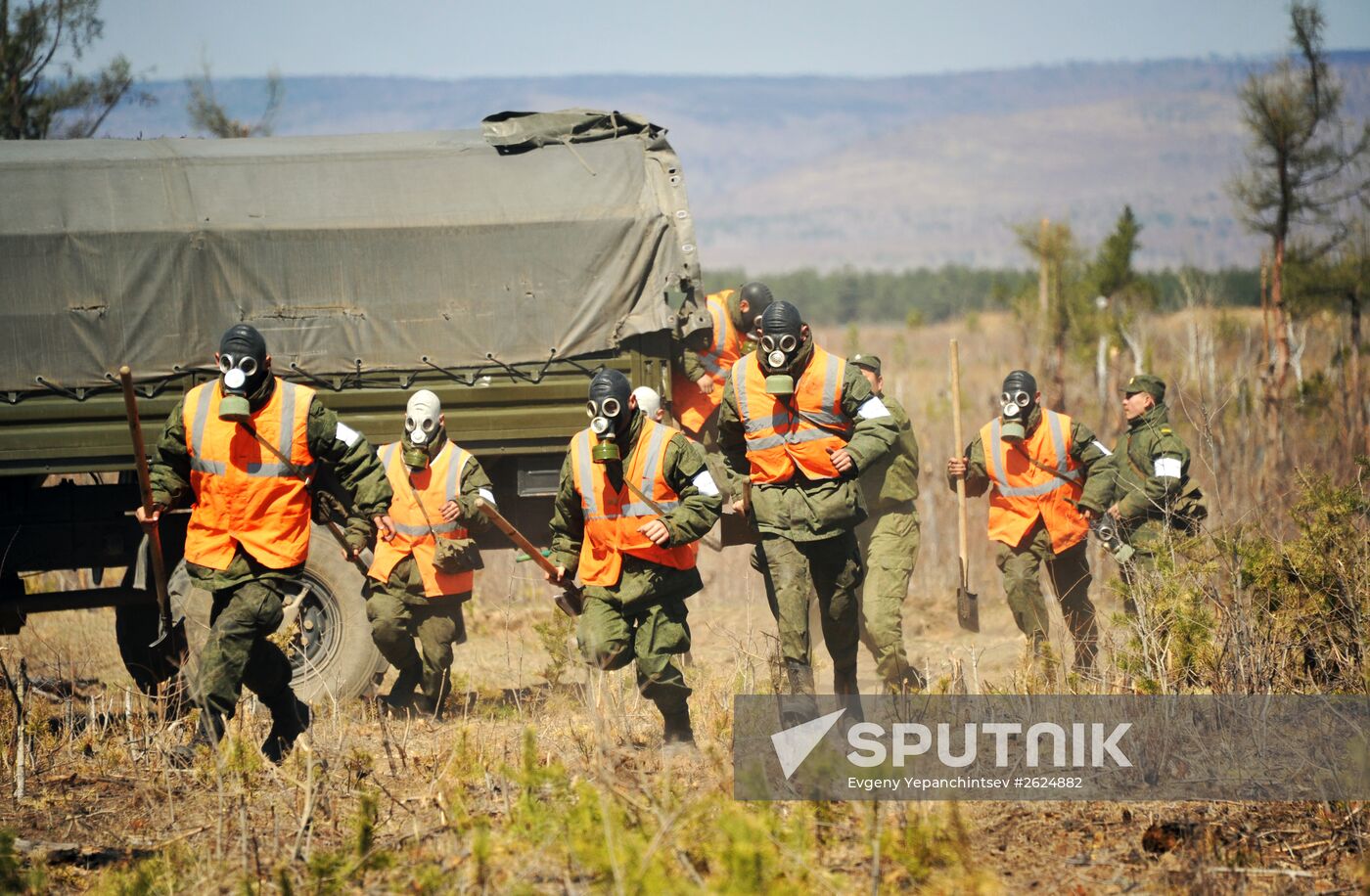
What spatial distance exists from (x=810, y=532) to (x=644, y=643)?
3.21 feet

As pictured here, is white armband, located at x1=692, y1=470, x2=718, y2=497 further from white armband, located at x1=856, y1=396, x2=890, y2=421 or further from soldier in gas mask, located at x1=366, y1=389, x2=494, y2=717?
soldier in gas mask, located at x1=366, y1=389, x2=494, y2=717

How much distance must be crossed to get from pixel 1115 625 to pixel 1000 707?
81 cm

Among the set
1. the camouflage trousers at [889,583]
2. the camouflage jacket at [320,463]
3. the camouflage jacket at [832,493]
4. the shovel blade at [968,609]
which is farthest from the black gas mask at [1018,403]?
the camouflage jacket at [320,463]

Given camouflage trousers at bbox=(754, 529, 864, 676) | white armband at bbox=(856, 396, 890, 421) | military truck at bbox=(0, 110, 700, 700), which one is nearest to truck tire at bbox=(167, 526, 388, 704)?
military truck at bbox=(0, 110, 700, 700)

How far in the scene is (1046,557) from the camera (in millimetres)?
9164

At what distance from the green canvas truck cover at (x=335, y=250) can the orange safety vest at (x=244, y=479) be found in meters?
2.11

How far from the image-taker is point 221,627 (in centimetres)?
678

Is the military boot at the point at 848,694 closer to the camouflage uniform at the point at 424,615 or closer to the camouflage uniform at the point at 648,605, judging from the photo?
the camouflage uniform at the point at 648,605

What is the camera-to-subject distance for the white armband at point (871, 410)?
24.2 feet

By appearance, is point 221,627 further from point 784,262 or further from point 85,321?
point 784,262

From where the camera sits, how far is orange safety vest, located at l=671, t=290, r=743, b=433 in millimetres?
9844

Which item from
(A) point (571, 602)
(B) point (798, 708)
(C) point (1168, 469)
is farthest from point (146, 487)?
(C) point (1168, 469)

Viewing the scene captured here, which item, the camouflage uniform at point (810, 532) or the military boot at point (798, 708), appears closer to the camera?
the military boot at point (798, 708)

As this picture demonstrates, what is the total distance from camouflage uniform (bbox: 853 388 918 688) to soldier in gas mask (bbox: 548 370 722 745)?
78.5 inches
